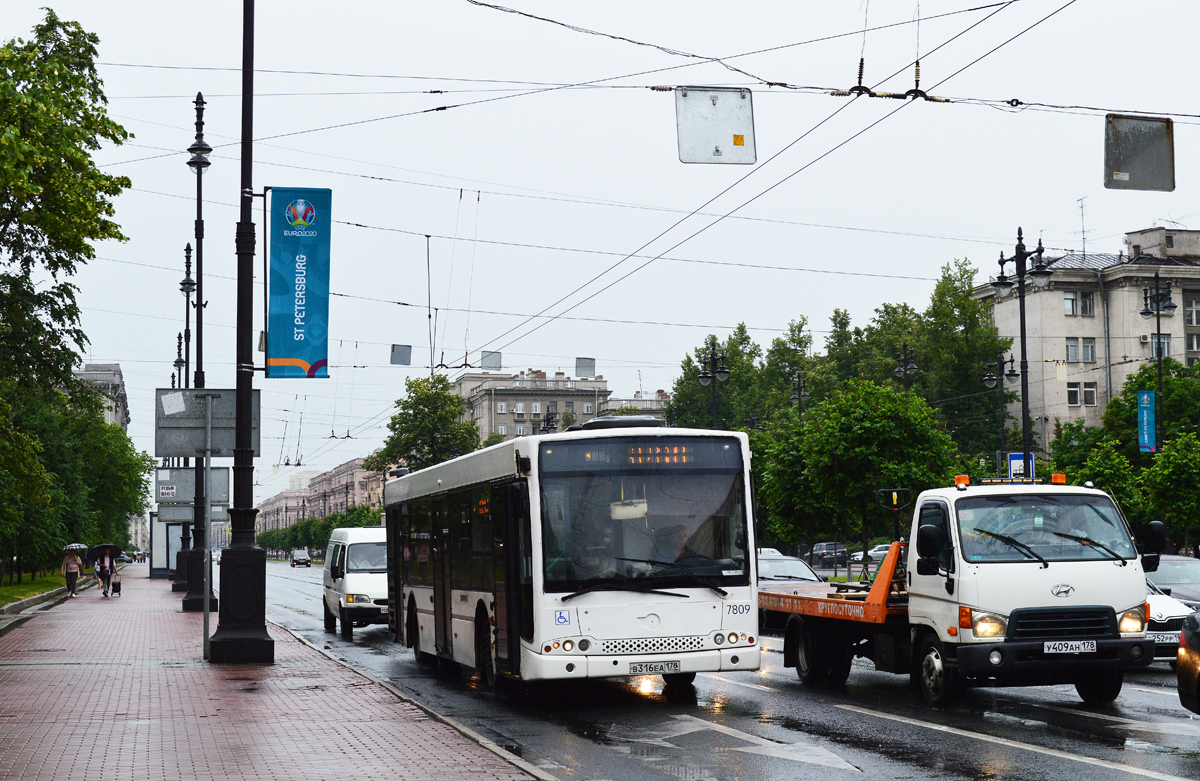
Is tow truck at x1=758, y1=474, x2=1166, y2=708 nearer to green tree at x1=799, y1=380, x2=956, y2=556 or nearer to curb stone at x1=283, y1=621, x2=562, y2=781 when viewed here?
curb stone at x1=283, y1=621, x2=562, y2=781

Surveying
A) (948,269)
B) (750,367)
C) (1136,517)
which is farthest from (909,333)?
(1136,517)

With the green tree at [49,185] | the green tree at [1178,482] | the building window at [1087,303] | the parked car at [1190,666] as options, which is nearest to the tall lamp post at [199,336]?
the green tree at [49,185]

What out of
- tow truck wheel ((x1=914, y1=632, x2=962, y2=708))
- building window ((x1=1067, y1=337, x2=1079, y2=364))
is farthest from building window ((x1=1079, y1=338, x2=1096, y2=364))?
tow truck wheel ((x1=914, y1=632, x2=962, y2=708))

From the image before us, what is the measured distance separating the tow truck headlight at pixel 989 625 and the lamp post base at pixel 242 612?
9641mm

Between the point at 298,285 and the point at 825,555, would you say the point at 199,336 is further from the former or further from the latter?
the point at 825,555

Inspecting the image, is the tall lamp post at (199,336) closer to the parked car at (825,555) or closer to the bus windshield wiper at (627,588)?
the bus windshield wiper at (627,588)

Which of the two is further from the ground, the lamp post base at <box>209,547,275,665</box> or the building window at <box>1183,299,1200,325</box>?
the building window at <box>1183,299,1200,325</box>

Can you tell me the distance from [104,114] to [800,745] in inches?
672

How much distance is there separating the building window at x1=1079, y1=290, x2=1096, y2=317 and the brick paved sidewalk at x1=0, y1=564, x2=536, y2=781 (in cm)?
8010

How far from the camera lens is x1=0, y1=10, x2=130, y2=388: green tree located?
1728 cm

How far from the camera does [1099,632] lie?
12.4 m

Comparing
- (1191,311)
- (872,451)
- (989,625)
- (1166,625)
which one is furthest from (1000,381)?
(989,625)

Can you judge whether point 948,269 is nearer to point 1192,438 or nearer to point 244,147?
point 1192,438

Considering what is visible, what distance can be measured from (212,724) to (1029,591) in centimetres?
724
